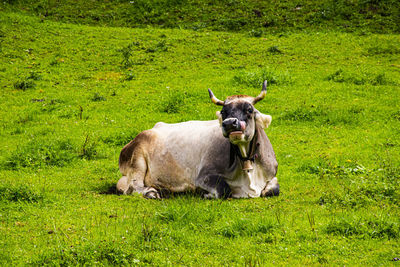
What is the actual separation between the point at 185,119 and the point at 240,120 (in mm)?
6127

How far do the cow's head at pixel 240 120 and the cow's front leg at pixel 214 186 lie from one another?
0.90 m

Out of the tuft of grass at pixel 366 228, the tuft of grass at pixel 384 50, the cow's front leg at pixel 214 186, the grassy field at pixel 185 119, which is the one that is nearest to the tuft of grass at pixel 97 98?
the grassy field at pixel 185 119

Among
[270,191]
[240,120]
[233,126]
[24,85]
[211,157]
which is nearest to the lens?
[233,126]

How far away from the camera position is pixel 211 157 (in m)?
9.29

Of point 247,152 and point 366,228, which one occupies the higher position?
point 366,228

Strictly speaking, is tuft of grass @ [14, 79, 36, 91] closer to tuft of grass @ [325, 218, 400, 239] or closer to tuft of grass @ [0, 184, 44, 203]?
tuft of grass @ [0, 184, 44, 203]

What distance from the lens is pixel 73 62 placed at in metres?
20.9

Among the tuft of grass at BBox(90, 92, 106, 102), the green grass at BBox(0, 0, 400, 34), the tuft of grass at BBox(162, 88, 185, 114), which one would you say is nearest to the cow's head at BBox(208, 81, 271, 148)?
the tuft of grass at BBox(162, 88, 185, 114)

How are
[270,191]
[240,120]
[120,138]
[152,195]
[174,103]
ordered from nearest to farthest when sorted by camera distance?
[240,120] → [270,191] → [152,195] → [120,138] → [174,103]

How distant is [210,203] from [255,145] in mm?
1501

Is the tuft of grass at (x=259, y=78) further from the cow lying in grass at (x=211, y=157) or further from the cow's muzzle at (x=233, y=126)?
the cow's muzzle at (x=233, y=126)

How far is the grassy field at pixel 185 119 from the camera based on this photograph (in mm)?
6227

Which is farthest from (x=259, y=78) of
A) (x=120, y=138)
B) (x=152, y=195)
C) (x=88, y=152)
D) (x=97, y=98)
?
(x=152, y=195)

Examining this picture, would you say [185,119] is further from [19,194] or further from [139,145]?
[19,194]
